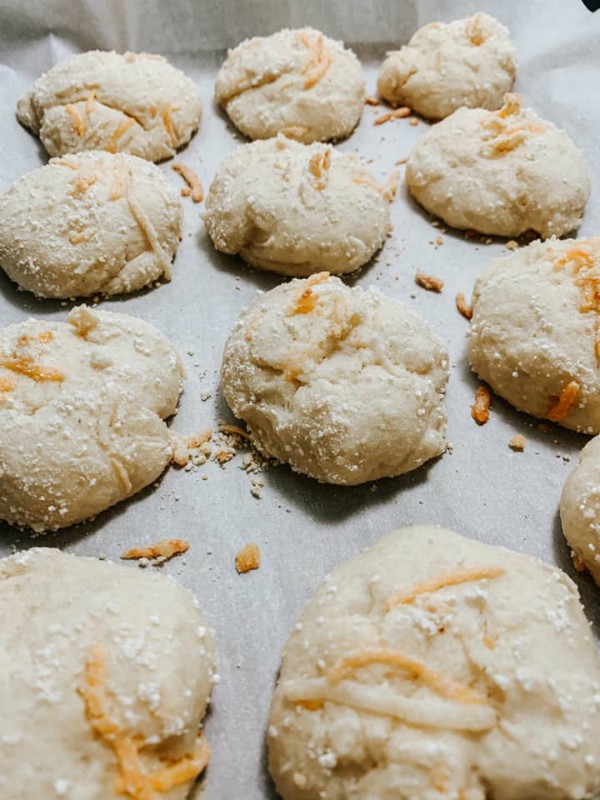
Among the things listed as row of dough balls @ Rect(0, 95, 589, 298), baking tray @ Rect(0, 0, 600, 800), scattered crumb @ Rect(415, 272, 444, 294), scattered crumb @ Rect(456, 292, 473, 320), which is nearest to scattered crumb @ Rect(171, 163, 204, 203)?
baking tray @ Rect(0, 0, 600, 800)

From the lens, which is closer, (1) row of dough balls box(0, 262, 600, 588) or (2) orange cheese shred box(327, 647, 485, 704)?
(2) orange cheese shred box(327, 647, 485, 704)

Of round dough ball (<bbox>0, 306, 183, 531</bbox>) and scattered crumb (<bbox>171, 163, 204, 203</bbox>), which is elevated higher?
scattered crumb (<bbox>171, 163, 204, 203</bbox>)

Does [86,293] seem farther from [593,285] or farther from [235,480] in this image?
[593,285]

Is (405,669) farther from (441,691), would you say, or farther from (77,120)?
(77,120)

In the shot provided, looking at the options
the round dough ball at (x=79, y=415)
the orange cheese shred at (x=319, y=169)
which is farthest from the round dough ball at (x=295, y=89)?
the round dough ball at (x=79, y=415)

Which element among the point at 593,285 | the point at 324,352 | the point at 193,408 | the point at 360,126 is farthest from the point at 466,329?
the point at 360,126

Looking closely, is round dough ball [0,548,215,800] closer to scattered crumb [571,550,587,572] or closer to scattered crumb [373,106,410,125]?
scattered crumb [571,550,587,572]

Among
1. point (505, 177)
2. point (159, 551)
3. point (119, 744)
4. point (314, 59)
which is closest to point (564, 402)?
point (505, 177)
